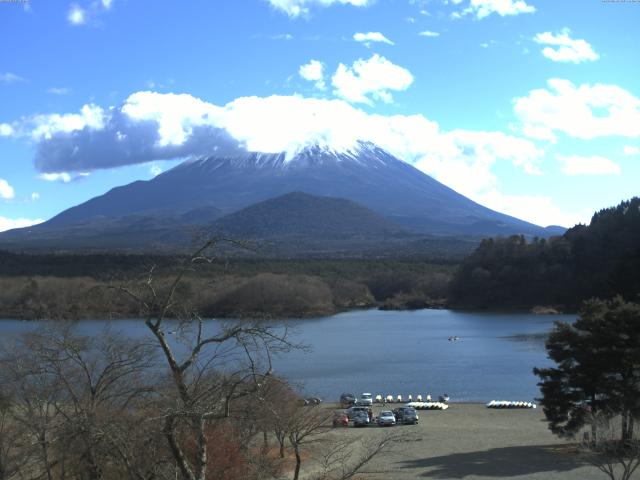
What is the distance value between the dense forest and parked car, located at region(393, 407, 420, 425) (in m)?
39.9

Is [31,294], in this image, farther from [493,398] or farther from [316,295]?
[493,398]

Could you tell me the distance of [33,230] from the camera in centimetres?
13762

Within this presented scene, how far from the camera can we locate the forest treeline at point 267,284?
161 ft

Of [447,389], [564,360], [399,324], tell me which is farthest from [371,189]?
[564,360]

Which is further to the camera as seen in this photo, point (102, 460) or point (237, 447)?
point (237, 447)

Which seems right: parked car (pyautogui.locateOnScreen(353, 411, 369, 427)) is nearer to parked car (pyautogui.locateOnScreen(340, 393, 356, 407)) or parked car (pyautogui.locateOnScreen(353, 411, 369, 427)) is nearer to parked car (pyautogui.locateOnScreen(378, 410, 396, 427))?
parked car (pyautogui.locateOnScreen(378, 410, 396, 427))

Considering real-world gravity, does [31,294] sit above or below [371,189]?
below

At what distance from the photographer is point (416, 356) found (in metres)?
36.4

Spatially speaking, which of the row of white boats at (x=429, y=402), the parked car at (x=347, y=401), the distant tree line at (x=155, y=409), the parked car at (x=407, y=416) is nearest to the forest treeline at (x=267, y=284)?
the row of white boats at (x=429, y=402)

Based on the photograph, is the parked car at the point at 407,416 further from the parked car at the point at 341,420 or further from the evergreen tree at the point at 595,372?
the evergreen tree at the point at 595,372

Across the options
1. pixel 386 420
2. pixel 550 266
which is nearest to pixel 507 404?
pixel 386 420

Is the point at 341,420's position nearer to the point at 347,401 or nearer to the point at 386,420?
the point at 386,420

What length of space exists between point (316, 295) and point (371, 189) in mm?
101595

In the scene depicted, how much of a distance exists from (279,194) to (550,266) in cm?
10162
